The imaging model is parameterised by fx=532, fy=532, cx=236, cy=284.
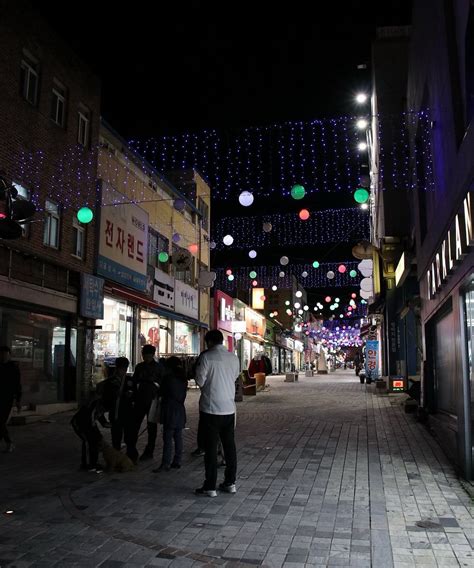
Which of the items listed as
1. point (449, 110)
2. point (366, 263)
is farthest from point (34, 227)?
A: point (366, 263)

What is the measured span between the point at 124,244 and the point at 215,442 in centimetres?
1478

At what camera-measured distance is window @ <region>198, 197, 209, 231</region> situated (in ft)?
104

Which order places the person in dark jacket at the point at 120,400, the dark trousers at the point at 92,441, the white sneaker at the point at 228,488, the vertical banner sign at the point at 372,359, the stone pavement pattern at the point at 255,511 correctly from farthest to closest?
the vertical banner sign at the point at 372,359, the person in dark jacket at the point at 120,400, the dark trousers at the point at 92,441, the white sneaker at the point at 228,488, the stone pavement pattern at the point at 255,511

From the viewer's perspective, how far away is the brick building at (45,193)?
13969 millimetres

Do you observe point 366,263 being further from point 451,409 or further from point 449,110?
point 449,110

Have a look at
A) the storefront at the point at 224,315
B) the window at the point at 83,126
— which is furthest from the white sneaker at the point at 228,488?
the storefront at the point at 224,315

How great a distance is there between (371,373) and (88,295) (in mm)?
17474

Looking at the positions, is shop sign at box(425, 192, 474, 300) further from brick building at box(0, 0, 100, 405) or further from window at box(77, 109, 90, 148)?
window at box(77, 109, 90, 148)

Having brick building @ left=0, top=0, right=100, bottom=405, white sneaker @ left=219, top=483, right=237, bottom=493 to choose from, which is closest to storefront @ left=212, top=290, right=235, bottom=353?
brick building @ left=0, top=0, right=100, bottom=405

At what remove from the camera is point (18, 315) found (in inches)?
558

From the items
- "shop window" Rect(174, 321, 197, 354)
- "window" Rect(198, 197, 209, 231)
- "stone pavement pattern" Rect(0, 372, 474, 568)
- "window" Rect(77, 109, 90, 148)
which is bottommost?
"stone pavement pattern" Rect(0, 372, 474, 568)

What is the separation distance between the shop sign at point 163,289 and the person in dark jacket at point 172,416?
49.5 ft

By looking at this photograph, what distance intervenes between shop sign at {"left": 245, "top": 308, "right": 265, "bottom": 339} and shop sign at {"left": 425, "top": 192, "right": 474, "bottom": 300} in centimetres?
3527

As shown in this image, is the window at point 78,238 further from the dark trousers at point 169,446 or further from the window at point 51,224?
the dark trousers at point 169,446
